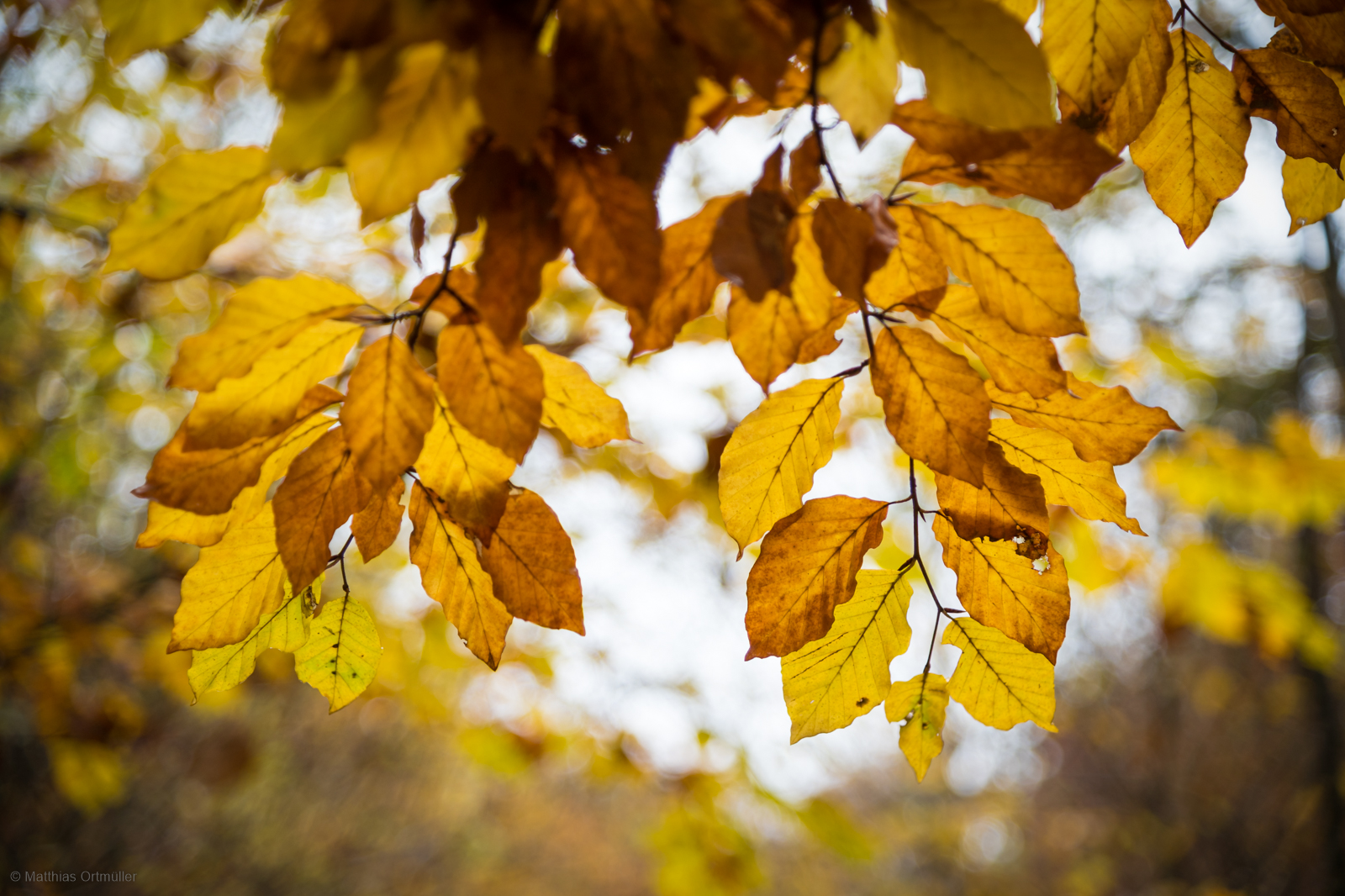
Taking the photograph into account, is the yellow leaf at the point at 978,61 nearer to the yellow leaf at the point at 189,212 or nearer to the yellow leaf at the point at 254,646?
the yellow leaf at the point at 189,212

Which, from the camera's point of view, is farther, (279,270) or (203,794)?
(203,794)

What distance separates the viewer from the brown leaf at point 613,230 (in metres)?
0.41

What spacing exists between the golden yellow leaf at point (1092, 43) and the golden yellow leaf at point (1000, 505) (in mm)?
269

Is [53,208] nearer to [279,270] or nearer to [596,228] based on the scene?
[279,270]

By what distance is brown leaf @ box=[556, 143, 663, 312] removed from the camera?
41 cm

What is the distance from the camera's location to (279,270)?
2.15 meters

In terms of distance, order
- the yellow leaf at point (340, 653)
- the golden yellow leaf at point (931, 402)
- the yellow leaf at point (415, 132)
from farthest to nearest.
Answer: the yellow leaf at point (340, 653) < the golden yellow leaf at point (931, 402) < the yellow leaf at point (415, 132)

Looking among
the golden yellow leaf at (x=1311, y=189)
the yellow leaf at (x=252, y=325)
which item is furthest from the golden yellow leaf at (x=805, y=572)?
the golden yellow leaf at (x=1311, y=189)

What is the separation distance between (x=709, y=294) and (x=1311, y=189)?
57 cm

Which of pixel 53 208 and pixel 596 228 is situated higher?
pixel 596 228

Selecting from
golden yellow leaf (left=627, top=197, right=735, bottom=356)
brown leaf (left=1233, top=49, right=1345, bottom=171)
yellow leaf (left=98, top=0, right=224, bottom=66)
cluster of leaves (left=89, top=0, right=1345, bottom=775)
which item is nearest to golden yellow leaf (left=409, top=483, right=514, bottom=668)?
cluster of leaves (left=89, top=0, right=1345, bottom=775)

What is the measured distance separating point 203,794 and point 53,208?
19.1ft

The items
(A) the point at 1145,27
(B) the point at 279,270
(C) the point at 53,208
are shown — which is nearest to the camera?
(A) the point at 1145,27

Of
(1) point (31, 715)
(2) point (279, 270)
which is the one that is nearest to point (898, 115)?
(2) point (279, 270)
